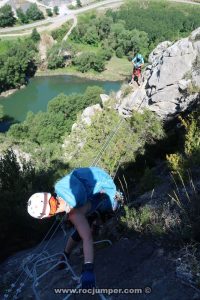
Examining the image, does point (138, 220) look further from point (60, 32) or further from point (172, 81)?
point (60, 32)

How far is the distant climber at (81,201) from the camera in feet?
11.3

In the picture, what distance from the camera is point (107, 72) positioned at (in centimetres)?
5959

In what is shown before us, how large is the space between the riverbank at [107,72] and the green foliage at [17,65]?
2.27 meters

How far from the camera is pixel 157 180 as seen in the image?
25.4ft

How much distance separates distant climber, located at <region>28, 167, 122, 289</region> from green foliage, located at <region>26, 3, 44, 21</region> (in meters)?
71.6

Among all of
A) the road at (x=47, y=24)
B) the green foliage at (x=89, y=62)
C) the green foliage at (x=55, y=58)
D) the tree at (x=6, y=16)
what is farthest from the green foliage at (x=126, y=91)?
the tree at (x=6, y=16)

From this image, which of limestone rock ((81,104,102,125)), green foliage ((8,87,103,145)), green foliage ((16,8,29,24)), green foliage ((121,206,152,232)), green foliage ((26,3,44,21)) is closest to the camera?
green foliage ((121,206,152,232))

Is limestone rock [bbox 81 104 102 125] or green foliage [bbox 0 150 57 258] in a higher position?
green foliage [bbox 0 150 57 258]

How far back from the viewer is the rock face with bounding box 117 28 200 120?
17969 millimetres

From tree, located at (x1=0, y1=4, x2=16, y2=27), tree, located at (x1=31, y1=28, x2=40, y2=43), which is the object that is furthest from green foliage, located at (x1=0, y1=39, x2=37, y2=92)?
tree, located at (x1=0, y1=4, x2=16, y2=27)

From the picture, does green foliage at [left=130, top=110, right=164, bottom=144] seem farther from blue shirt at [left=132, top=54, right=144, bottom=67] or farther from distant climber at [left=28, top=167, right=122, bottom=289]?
distant climber at [left=28, top=167, right=122, bottom=289]

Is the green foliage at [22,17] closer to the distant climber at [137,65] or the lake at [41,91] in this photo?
the lake at [41,91]

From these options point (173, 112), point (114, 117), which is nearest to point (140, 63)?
point (173, 112)

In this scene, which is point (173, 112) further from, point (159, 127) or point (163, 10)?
point (163, 10)
